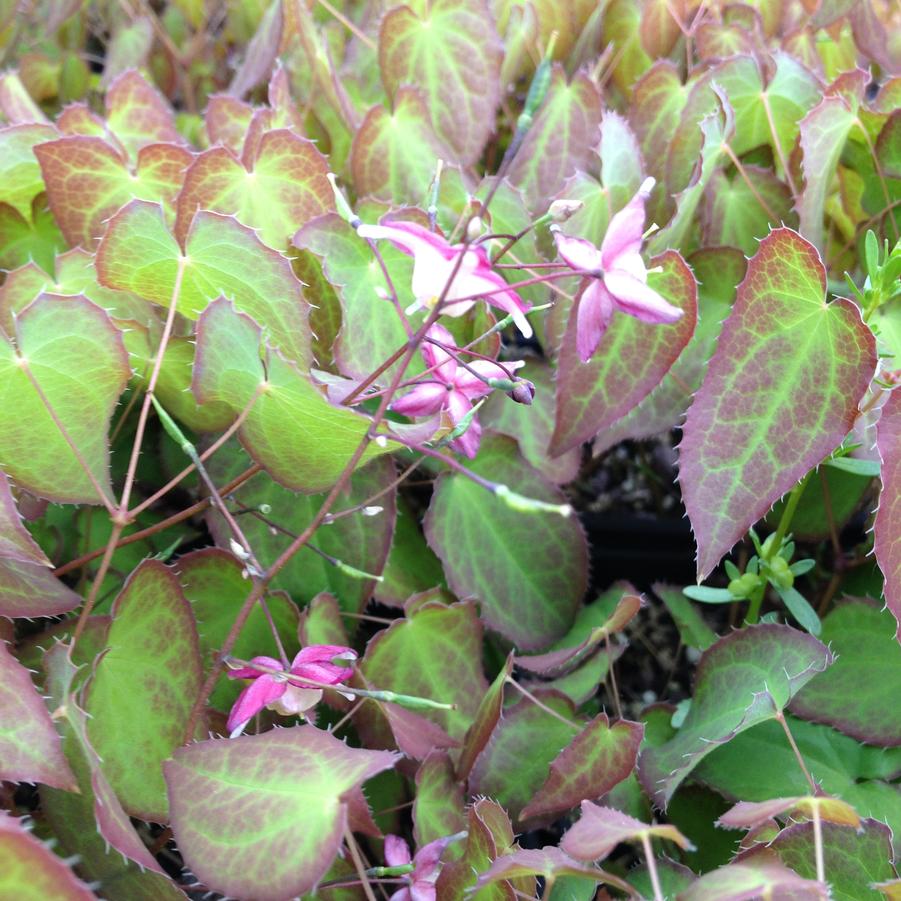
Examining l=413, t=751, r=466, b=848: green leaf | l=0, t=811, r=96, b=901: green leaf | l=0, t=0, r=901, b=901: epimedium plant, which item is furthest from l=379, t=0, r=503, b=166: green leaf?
l=0, t=811, r=96, b=901: green leaf

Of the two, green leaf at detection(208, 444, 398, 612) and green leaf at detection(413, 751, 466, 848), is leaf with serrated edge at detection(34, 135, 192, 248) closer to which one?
green leaf at detection(208, 444, 398, 612)

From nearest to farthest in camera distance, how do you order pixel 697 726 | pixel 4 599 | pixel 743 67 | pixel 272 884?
pixel 272 884, pixel 4 599, pixel 697 726, pixel 743 67

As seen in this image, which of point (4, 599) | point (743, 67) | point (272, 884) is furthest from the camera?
point (743, 67)

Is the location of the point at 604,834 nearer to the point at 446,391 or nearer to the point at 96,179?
the point at 446,391

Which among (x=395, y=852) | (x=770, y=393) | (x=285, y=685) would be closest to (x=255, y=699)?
(x=285, y=685)

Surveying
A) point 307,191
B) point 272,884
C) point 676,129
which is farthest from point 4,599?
point 676,129

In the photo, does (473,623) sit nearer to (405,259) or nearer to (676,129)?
(405,259)

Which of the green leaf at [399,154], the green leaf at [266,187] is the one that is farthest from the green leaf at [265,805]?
the green leaf at [399,154]
